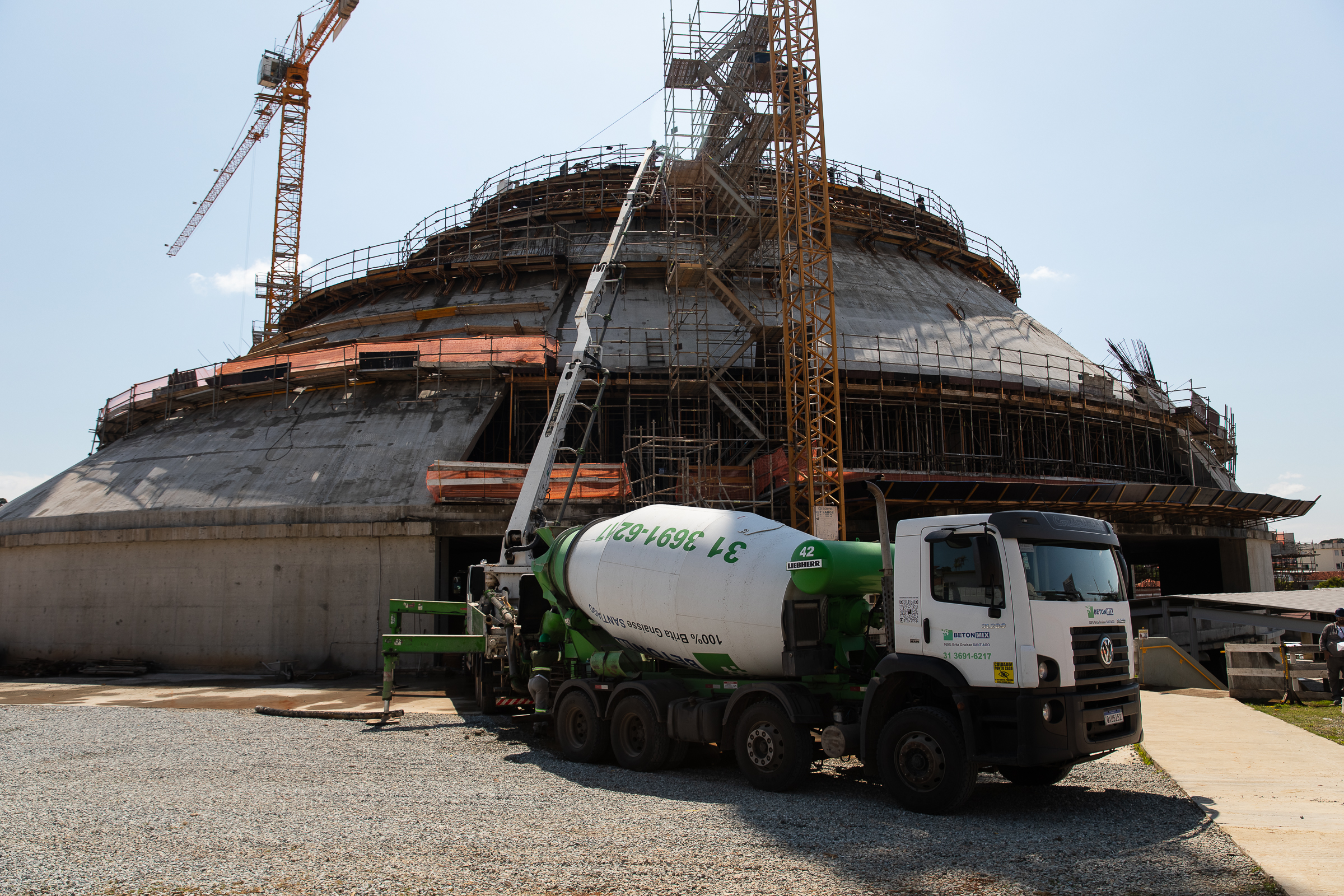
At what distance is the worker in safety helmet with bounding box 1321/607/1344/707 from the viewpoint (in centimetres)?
1599

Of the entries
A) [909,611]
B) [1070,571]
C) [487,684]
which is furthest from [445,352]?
[1070,571]

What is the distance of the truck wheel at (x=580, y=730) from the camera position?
12.4 metres

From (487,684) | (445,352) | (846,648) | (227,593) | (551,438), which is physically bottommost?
(487,684)

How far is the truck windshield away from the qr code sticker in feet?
3.93

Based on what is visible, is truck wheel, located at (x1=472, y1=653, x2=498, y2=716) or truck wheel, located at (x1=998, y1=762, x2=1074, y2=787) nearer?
truck wheel, located at (x1=998, y1=762, x2=1074, y2=787)

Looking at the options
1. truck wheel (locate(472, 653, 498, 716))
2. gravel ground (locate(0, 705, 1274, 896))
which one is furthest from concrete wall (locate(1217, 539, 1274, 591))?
truck wheel (locate(472, 653, 498, 716))

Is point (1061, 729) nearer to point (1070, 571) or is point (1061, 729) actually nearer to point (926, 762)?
A: point (926, 762)

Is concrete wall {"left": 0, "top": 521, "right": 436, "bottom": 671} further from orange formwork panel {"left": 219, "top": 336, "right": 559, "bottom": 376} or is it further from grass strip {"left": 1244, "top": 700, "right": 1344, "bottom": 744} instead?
grass strip {"left": 1244, "top": 700, "right": 1344, "bottom": 744}

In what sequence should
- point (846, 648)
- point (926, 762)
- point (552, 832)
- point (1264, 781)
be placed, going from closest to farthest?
point (552, 832) < point (926, 762) < point (1264, 781) < point (846, 648)

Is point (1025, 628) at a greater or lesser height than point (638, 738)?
greater

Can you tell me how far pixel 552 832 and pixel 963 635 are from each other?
4600 millimetres

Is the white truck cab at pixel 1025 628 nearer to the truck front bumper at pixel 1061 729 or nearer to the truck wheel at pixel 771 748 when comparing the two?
the truck front bumper at pixel 1061 729

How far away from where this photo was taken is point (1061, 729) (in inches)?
331

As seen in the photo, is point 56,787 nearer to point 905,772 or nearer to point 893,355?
point 905,772
